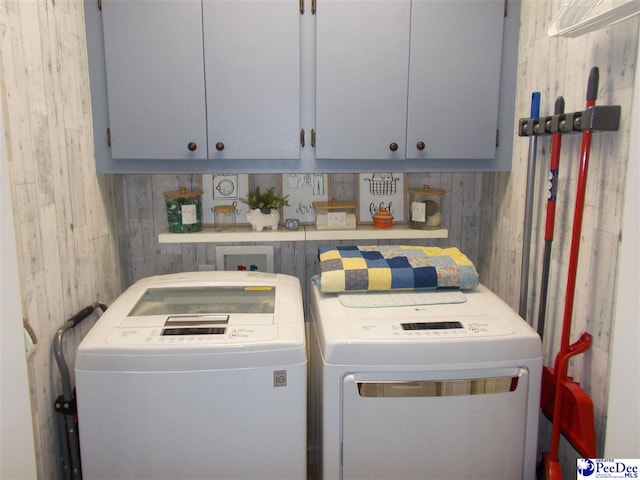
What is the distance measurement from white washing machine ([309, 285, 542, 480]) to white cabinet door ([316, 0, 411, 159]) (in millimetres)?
720

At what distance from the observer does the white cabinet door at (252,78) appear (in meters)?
1.82

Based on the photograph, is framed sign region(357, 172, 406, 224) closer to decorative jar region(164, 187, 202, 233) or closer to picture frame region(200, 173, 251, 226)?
picture frame region(200, 173, 251, 226)

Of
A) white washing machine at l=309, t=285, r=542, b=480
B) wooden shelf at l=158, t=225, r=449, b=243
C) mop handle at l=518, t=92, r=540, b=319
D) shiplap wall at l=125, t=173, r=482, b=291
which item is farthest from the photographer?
shiplap wall at l=125, t=173, r=482, b=291

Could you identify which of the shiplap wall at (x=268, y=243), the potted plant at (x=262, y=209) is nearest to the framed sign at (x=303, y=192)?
the shiplap wall at (x=268, y=243)

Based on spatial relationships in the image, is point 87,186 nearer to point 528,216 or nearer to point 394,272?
point 394,272

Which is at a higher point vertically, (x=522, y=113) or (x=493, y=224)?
(x=522, y=113)

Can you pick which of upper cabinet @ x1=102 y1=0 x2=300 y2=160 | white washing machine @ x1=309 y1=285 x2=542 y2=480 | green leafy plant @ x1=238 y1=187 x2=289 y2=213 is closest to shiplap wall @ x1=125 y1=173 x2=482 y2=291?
A: green leafy plant @ x1=238 y1=187 x2=289 y2=213

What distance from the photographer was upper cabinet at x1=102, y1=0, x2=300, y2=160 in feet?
5.91

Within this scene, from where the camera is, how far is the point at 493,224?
2.25 m

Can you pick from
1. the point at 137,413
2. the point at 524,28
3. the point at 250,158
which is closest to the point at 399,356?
the point at 137,413

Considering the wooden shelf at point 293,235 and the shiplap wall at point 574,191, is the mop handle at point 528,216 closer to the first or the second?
the shiplap wall at point 574,191

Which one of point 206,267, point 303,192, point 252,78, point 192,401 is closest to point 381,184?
point 303,192

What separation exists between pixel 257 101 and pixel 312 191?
22.1 inches

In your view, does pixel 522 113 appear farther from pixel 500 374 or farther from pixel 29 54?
pixel 29 54
